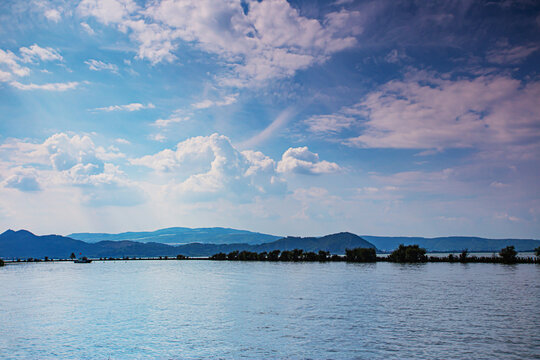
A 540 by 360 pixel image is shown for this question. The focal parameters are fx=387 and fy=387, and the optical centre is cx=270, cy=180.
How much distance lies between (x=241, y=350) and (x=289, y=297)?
41.7m

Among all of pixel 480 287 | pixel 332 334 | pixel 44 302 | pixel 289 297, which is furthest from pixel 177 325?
pixel 480 287

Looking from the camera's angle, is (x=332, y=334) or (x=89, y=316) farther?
(x=89, y=316)

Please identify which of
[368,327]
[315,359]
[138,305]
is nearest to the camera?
[315,359]

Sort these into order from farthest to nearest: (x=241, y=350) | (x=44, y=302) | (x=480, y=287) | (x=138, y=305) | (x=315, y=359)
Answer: (x=480, y=287), (x=44, y=302), (x=138, y=305), (x=241, y=350), (x=315, y=359)

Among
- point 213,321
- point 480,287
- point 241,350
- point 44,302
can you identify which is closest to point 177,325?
point 213,321

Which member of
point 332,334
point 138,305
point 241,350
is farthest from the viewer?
point 138,305

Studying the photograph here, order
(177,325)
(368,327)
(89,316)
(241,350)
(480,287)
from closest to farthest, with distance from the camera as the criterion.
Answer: (241,350) < (368,327) < (177,325) < (89,316) < (480,287)

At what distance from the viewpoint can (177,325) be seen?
187 feet

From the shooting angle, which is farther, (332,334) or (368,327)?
(368,327)

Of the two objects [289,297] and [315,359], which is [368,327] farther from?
[289,297]

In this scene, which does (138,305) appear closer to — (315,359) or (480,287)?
(315,359)

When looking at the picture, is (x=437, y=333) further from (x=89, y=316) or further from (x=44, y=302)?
(x=44, y=302)

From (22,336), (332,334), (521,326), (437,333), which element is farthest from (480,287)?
(22,336)

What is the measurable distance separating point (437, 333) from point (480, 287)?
2408 inches
